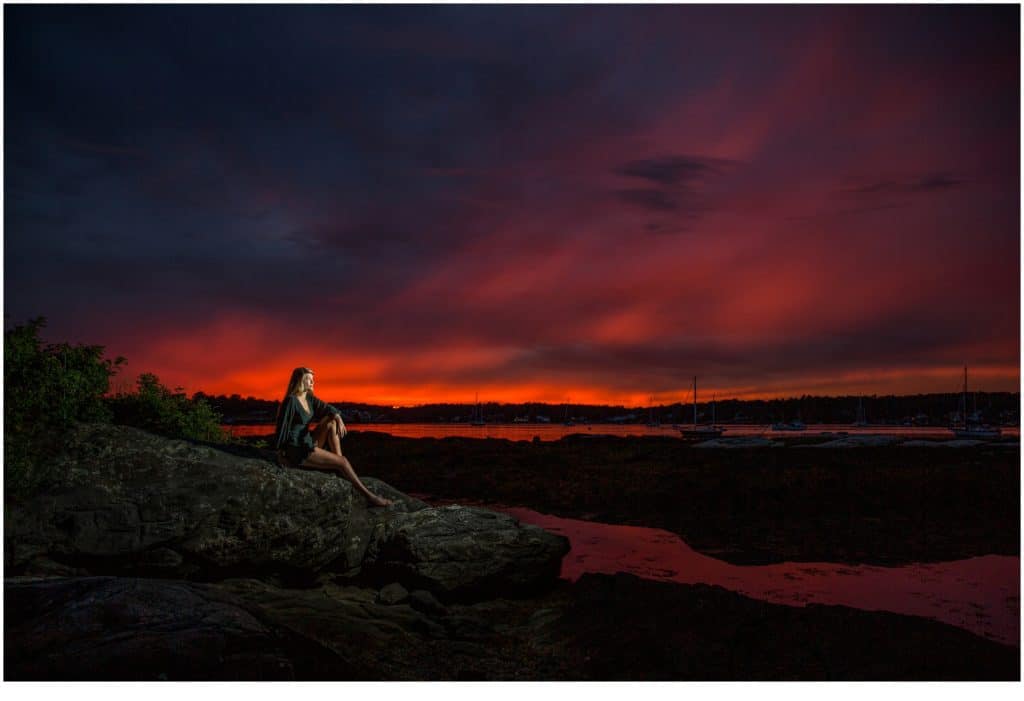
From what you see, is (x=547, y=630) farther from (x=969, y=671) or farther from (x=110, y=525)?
(x=110, y=525)

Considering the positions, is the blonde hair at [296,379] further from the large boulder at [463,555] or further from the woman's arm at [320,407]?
the large boulder at [463,555]

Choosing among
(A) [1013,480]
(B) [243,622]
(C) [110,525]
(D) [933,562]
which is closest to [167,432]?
(C) [110,525]

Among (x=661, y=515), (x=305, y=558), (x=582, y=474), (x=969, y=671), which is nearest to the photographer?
(x=969, y=671)

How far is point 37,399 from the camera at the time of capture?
35.6 feet

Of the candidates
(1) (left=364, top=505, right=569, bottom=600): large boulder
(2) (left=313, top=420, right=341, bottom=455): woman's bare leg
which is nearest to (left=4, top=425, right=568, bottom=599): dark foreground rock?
(1) (left=364, top=505, right=569, bottom=600): large boulder

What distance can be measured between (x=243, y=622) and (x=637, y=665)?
15.3 ft

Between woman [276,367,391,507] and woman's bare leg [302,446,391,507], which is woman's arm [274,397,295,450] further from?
woman's bare leg [302,446,391,507]

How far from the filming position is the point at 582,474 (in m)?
33.2

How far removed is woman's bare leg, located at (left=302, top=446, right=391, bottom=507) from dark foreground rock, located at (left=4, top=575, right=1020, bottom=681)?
1808 millimetres

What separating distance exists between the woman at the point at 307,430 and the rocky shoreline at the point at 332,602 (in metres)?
0.37

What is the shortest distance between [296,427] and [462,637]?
461cm

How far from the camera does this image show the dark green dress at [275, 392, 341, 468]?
11.5 m

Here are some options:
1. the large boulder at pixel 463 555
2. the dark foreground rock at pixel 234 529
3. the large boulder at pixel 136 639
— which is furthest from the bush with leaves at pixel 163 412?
the large boulder at pixel 136 639

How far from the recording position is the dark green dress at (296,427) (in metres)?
11.5
